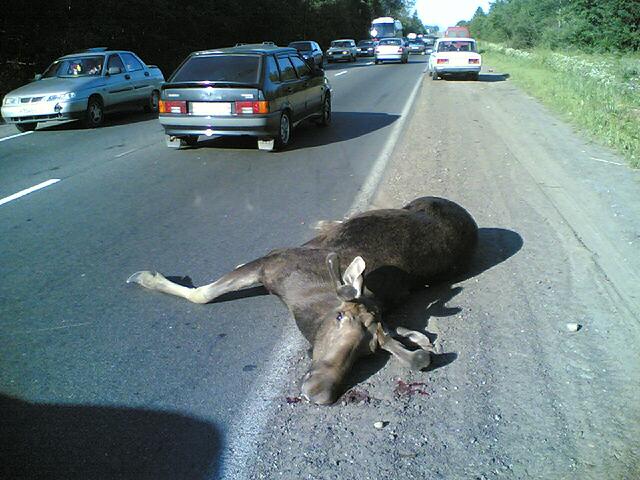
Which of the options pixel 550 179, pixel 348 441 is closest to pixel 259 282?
pixel 348 441

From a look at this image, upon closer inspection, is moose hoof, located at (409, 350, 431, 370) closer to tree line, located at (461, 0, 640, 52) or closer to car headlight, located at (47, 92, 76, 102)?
car headlight, located at (47, 92, 76, 102)

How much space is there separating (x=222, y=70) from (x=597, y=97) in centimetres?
1005

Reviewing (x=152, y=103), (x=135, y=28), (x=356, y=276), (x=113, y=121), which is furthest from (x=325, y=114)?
(x=135, y=28)

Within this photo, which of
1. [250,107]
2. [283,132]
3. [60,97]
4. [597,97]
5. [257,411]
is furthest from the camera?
[597,97]

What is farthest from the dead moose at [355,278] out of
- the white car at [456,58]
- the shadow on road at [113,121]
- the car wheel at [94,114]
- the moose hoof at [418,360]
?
the white car at [456,58]

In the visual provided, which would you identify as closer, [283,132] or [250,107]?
[250,107]

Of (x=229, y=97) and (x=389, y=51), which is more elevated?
(x=229, y=97)

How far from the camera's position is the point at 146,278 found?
5.27 meters

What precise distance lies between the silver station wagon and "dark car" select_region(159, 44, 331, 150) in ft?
13.3

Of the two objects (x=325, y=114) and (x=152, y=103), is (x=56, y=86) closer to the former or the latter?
(x=152, y=103)

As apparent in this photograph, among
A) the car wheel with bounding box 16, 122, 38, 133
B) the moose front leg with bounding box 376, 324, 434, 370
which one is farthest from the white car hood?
the moose front leg with bounding box 376, 324, 434, 370

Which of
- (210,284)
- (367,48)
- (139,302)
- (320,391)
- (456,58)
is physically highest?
(320,391)

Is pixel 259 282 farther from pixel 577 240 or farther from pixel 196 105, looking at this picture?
pixel 196 105

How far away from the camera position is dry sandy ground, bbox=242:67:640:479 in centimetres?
322
